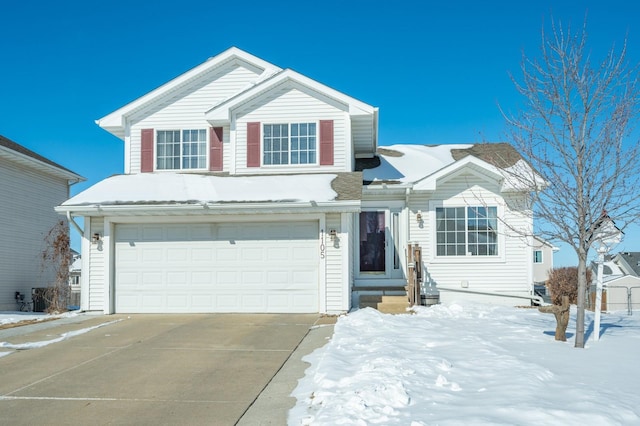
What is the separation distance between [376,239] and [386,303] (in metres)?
2.62

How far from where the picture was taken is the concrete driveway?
601cm

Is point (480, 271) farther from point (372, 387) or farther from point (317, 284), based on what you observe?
point (372, 387)

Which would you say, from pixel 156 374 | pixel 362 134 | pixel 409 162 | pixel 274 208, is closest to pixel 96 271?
pixel 274 208

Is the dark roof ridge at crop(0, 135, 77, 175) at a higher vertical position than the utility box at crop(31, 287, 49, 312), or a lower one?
higher

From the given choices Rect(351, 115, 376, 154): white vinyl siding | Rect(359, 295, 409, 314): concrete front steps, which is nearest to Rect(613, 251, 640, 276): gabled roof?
Rect(351, 115, 376, 154): white vinyl siding

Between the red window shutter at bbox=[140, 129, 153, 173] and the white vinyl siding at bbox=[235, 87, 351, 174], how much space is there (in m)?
2.63

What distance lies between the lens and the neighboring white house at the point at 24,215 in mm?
18172

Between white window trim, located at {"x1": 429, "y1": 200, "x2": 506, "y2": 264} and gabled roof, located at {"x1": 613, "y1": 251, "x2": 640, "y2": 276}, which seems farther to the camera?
gabled roof, located at {"x1": 613, "y1": 251, "x2": 640, "y2": 276}

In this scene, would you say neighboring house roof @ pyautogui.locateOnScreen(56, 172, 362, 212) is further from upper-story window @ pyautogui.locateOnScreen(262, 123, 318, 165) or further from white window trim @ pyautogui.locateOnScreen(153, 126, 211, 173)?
white window trim @ pyautogui.locateOnScreen(153, 126, 211, 173)

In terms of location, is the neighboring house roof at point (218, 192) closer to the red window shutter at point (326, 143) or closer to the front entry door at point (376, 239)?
the red window shutter at point (326, 143)

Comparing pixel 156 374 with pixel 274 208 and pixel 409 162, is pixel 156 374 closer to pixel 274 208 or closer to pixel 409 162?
pixel 274 208

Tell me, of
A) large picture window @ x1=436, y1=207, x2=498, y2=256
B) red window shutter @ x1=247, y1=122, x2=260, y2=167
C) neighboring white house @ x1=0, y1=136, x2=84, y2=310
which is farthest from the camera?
neighboring white house @ x1=0, y1=136, x2=84, y2=310

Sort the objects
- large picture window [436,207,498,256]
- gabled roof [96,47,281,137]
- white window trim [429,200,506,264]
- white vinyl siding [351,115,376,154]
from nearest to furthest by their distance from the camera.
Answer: white vinyl siding [351,115,376,154] → white window trim [429,200,506,264] → large picture window [436,207,498,256] → gabled roof [96,47,281,137]

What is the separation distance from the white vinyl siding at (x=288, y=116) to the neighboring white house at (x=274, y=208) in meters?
0.03
